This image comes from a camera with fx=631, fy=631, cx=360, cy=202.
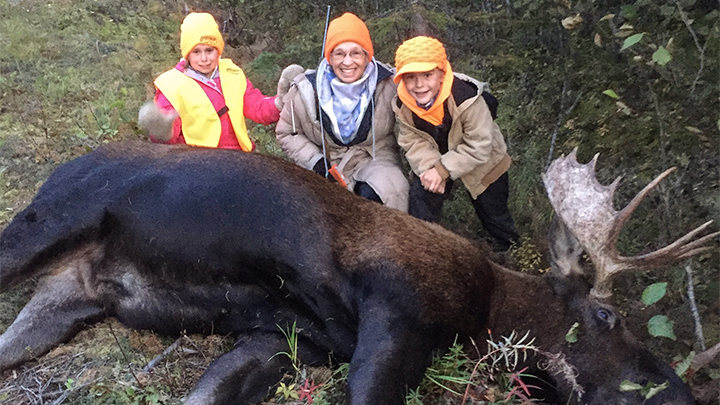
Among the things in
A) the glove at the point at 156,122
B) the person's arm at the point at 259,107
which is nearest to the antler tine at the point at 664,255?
the person's arm at the point at 259,107

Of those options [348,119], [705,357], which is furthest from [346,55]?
[705,357]

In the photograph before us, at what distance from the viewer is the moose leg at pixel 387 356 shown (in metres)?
3.23

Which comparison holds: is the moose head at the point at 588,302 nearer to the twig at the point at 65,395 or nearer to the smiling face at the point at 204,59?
the twig at the point at 65,395

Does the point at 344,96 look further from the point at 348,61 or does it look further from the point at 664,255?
the point at 664,255

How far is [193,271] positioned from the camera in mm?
3861

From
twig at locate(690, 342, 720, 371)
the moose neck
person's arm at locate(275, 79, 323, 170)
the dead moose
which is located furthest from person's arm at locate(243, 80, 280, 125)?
twig at locate(690, 342, 720, 371)

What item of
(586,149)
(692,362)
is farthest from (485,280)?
(586,149)

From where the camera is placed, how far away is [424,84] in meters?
4.49

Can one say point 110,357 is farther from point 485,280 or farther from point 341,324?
point 485,280

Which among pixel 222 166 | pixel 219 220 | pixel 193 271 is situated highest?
pixel 222 166

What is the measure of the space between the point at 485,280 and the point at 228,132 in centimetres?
272

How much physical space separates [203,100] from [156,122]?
0.45 meters

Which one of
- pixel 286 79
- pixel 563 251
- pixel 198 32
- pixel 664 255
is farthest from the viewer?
pixel 286 79

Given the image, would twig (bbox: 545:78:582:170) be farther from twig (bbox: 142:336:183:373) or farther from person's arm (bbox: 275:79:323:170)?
twig (bbox: 142:336:183:373)
